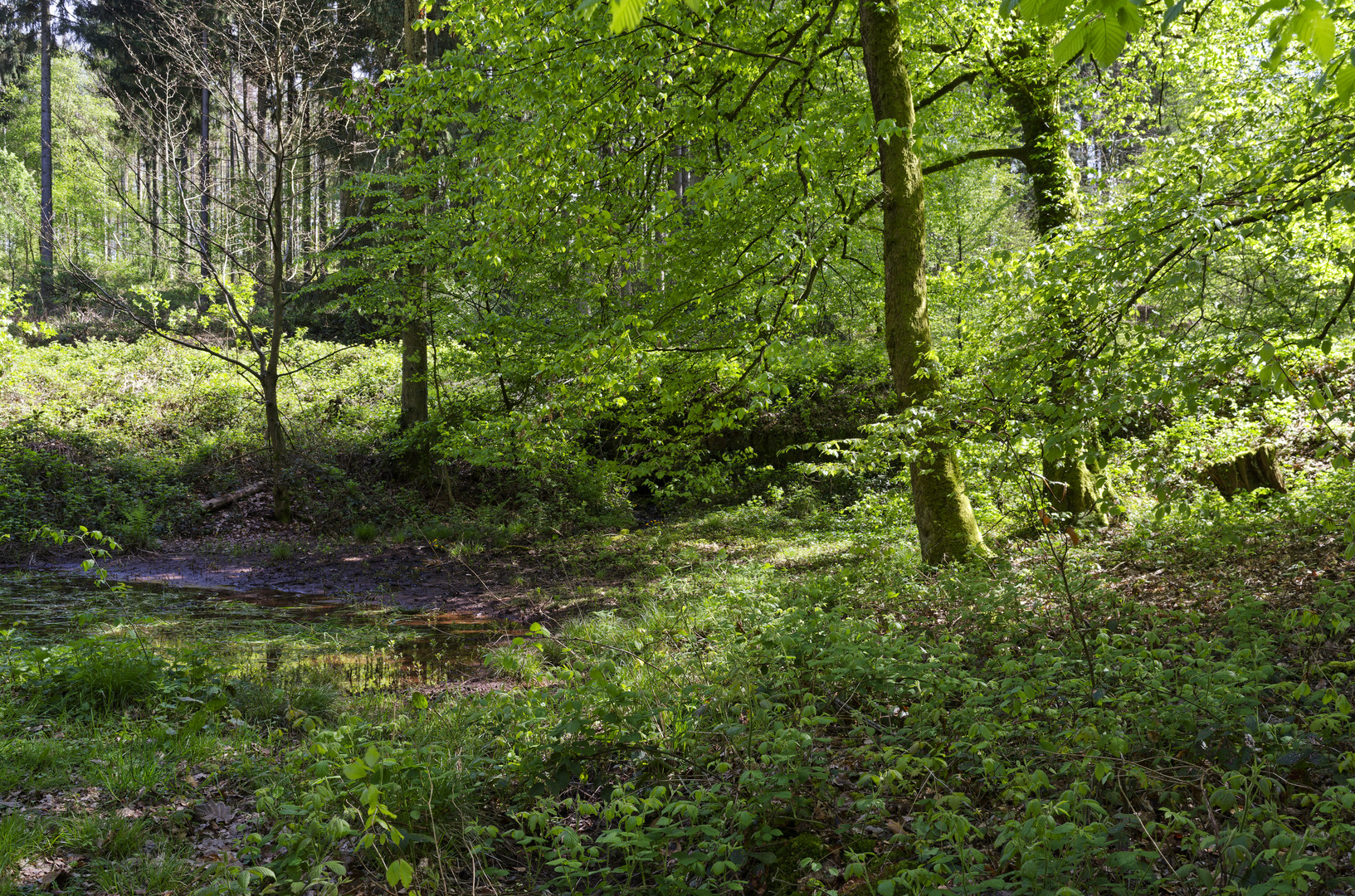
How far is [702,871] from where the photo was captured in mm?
2754

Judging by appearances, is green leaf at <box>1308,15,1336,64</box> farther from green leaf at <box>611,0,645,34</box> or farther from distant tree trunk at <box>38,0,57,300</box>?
distant tree trunk at <box>38,0,57,300</box>

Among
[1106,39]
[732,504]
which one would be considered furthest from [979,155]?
[1106,39]

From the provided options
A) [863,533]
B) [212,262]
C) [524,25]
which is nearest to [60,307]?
[212,262]

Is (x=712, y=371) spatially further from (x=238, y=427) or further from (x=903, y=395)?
(x=238, y=427)

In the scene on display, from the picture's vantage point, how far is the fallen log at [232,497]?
523 inches

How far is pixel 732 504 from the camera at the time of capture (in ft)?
49.4

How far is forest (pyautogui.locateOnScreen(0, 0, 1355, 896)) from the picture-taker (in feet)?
9.86

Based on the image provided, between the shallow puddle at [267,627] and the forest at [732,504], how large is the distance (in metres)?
0.09

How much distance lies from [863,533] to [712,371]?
305 centimetres

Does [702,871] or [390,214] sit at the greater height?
[390,214]

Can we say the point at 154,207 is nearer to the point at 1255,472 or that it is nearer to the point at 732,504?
the point at 732,504

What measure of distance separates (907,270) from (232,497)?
12317mm

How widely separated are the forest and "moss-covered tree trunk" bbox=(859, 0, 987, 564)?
4 centimetres

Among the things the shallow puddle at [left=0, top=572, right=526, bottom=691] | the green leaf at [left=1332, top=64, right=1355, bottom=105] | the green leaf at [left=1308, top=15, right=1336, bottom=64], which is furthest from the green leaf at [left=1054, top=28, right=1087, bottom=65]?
the shallow puddle at [left=0, top=572, right=526, bottom=691]
